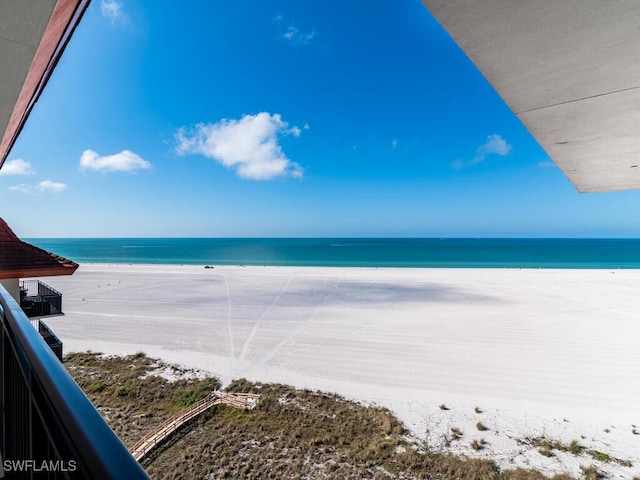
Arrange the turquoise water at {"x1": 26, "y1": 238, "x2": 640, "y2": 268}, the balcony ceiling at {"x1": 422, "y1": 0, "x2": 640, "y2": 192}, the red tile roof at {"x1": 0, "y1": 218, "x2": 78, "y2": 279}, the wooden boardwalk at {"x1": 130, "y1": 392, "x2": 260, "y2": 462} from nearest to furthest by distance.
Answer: the balcony ceiling at {"x1": 422, "y1": 0, "x2": 640, "y2": 192}, the red tile roof at {"x1": 0, "y1": 218, "x2": 78, "y2": 279}, the wooden boardwalk at {"x1": 130, "y1": 392, "x2": 260, "y2": 462}, the turquoise water at {"x1": 26, "y1": 238, "x2": 640, "y2": 268}

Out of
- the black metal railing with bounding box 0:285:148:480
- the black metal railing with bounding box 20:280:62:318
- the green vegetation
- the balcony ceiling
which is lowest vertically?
the green vegetation

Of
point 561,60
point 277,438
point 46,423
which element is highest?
point 561,60

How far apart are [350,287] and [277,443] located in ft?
57.8

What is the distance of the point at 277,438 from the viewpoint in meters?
6.07

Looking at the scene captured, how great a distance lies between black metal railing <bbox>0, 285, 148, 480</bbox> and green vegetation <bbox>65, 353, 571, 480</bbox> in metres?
4.84

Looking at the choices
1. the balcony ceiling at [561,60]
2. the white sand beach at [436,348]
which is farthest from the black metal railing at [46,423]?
the white sand beach at [436,348]

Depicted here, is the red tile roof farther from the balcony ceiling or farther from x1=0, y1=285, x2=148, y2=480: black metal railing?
the balcony ceiling

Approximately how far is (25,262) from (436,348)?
34.8ft

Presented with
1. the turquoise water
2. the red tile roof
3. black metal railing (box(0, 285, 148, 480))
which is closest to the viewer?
black metal railing (box(0, 285, 148, 480))

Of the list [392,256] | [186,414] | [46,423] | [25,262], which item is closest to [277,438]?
[186,414]

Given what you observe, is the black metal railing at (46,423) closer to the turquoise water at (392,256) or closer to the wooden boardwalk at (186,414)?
the wooden boardwalk at (186,414)

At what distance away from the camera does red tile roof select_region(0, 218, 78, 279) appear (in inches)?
165

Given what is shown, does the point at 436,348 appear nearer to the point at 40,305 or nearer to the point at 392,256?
the point at 40,305

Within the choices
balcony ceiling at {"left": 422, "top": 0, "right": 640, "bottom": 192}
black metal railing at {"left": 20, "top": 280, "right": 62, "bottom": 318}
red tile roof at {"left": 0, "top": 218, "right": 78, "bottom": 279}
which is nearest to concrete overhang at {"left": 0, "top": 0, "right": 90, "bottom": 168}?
balcony ceiling at {"left": 422, "top": 0, "right": 640, "bottom": 192}
